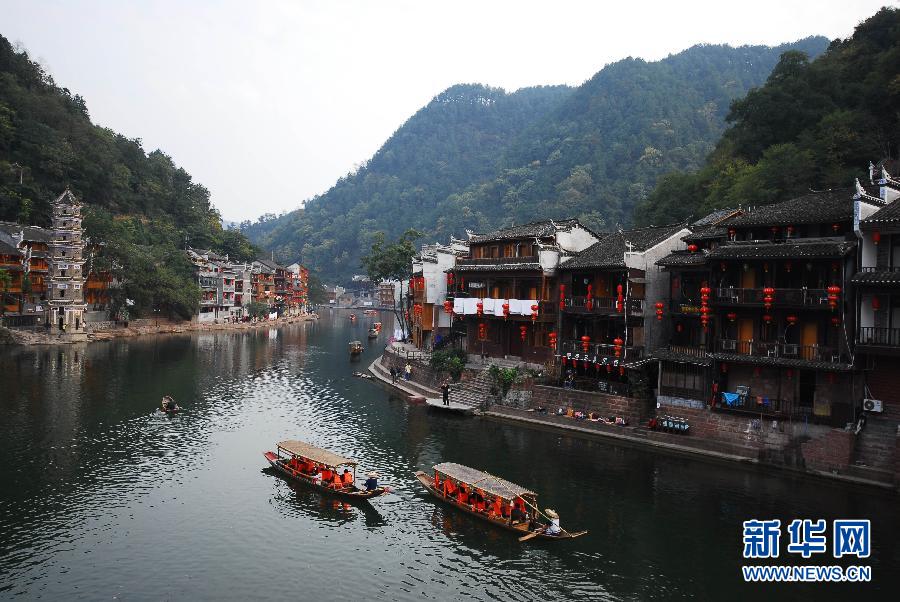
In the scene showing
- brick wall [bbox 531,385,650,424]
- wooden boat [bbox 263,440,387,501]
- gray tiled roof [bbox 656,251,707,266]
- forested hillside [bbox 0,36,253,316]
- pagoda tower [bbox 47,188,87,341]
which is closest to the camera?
wooden boat [bbox 263,440,387,501]

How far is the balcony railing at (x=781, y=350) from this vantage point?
32.4 m

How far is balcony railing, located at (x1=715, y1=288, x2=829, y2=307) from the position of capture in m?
32.5

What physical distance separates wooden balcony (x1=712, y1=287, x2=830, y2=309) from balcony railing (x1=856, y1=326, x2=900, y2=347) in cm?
208

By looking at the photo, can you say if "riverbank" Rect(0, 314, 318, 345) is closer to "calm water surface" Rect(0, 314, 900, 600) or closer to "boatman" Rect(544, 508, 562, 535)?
"calm water surface" Rect(0, 314, 900, 600)

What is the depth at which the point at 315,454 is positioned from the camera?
103 feet

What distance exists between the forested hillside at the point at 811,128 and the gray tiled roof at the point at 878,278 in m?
24.7

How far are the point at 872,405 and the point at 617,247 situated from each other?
19123 mm

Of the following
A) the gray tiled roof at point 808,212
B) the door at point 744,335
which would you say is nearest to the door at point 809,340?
Result: the door at point 744,335

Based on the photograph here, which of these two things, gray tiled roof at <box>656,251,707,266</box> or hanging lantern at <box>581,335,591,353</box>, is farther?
hanging lantern at <box>581,335,591,353</box>

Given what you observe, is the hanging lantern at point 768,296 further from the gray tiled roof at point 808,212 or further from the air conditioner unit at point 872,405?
the air conditioner unit at point 872,405

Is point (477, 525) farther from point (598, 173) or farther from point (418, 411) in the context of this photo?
point (598, 173)

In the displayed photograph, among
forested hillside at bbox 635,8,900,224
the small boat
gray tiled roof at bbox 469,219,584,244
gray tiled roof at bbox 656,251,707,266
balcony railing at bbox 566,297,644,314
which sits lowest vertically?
the small boat

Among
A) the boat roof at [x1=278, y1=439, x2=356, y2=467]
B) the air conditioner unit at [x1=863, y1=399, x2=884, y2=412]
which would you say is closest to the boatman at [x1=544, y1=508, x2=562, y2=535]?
the boat roof at [x1=278, y1=439, x2=356, y2=467]

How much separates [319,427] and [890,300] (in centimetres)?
3565
